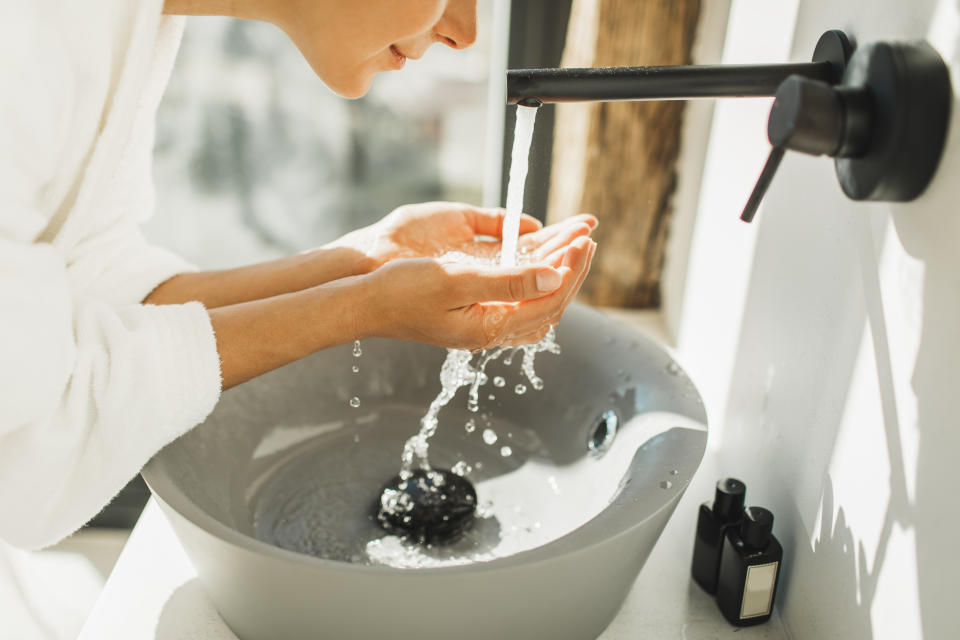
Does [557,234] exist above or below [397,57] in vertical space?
below

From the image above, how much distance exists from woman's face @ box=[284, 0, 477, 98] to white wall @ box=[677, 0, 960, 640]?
36 cm

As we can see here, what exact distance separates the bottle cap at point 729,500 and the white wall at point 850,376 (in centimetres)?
5

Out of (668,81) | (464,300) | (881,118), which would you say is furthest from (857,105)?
(464,300)

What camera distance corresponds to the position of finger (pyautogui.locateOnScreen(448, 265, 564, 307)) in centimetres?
68

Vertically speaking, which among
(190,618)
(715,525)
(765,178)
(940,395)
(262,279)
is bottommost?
(190,618)

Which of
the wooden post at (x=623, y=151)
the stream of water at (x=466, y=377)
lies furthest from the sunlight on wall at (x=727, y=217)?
the stream of water at (x=466, y=377)

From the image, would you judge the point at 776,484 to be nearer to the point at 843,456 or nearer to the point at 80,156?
the point at 843,456

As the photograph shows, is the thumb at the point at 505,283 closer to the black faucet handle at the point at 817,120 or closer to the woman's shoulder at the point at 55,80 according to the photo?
the black faucet handle at the point at 817,120

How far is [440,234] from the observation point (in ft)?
3.19

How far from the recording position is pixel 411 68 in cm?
236

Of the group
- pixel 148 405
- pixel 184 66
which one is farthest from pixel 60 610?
pixel 184 66

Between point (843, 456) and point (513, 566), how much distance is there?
0.29 meters

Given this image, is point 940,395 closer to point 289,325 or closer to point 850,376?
point 850,376

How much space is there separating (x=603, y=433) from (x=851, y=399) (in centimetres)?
29
